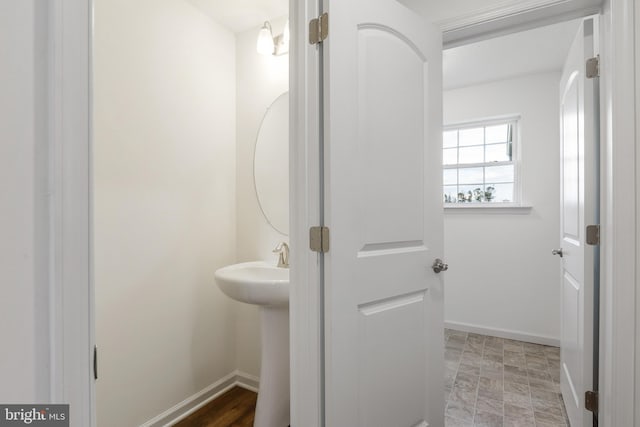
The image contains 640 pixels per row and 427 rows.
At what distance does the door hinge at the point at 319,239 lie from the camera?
1197 mm

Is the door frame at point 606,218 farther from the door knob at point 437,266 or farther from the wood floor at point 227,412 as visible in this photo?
the wood floor at point 227,412

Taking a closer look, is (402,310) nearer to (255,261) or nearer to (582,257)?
(582,257)

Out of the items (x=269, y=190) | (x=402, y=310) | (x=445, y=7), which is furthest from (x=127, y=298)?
(x=445, y=7)

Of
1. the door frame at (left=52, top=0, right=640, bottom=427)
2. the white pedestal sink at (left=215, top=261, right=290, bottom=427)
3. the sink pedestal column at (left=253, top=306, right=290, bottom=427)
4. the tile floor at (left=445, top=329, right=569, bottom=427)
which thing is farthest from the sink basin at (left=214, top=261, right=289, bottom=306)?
the tile floor at (left=445, top=329, right=569, bottom=427)

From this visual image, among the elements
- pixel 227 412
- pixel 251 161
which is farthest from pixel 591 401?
pixel 251 161

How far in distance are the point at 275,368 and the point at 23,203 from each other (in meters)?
1.59

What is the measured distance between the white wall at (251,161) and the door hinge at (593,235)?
1.55m

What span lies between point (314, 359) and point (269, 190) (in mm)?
1230

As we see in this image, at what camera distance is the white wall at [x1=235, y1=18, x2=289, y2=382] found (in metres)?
2.19

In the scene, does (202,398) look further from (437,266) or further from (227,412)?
(437,266)

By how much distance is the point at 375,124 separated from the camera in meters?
1.32

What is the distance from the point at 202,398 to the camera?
6.75ft

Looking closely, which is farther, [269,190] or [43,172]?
[269,190]

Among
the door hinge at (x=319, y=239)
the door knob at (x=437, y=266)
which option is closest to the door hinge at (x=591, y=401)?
the door knob at (x=437, y=266)
